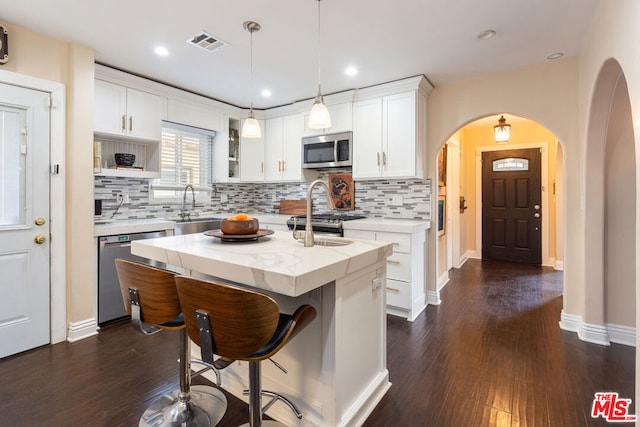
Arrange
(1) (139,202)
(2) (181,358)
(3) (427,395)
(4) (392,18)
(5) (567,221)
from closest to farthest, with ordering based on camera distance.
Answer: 1. (2) (181,358)
2. (3) (427,395)
3. (4) (392,18)
4. (5) (567,221)
5. (1) (139,202)

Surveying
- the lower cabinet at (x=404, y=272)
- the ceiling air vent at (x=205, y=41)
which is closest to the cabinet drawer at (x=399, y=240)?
the lower cabinet at (x=404, y=272)

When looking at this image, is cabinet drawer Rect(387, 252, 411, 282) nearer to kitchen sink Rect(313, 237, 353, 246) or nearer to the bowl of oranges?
kitchen sink Rect(313, 237, 353, 246)

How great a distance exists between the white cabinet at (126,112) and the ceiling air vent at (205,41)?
3.64 ft

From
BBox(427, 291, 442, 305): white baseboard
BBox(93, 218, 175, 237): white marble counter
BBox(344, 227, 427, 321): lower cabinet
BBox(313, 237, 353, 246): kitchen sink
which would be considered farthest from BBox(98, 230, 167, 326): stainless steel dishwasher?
BBox(427, 291, 442, 305): white baseboard

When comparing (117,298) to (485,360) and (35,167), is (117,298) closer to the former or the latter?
(35,167)

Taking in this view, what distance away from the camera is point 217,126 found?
14.1 ft

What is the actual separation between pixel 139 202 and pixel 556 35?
4362 millimetres

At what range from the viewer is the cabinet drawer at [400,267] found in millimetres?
3223

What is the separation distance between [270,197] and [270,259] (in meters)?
3.80

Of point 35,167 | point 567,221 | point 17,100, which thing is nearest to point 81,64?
point 17,100

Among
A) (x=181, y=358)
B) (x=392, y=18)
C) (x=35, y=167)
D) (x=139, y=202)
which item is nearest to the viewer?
(x=181, y=358)

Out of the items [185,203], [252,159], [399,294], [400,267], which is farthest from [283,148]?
[399,294]

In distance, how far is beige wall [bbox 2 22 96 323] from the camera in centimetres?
266

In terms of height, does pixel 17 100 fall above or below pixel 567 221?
above
